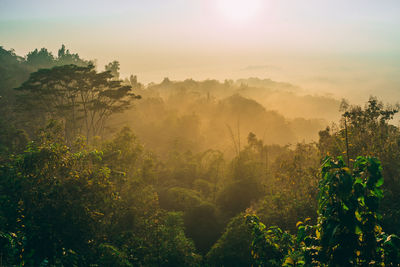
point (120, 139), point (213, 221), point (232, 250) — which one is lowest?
point (213, 221)

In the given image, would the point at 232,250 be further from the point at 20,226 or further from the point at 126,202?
the point at 20,226

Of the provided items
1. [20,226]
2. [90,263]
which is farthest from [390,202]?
[20,226]

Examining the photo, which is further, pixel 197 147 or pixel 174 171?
pixel 197 147

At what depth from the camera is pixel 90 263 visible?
8.41m

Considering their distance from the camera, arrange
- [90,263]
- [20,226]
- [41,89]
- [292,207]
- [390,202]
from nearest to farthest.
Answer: [20,226] → [90,263] → [390,202] → [292,207] → [41,89]

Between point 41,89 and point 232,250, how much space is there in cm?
2424

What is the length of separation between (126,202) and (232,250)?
5.79 m

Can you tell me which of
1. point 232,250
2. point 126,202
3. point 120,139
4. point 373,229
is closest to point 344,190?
point 373,229

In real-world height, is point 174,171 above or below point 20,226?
below

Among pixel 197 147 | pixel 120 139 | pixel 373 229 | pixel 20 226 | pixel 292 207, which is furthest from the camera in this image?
pixel 197 147

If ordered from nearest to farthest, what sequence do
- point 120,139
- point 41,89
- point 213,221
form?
point 120,139, point 213,221, point 41,89

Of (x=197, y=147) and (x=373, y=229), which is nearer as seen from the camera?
(x=373, y=229)

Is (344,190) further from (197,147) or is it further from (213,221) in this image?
(197,147)

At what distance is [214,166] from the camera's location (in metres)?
31.4
